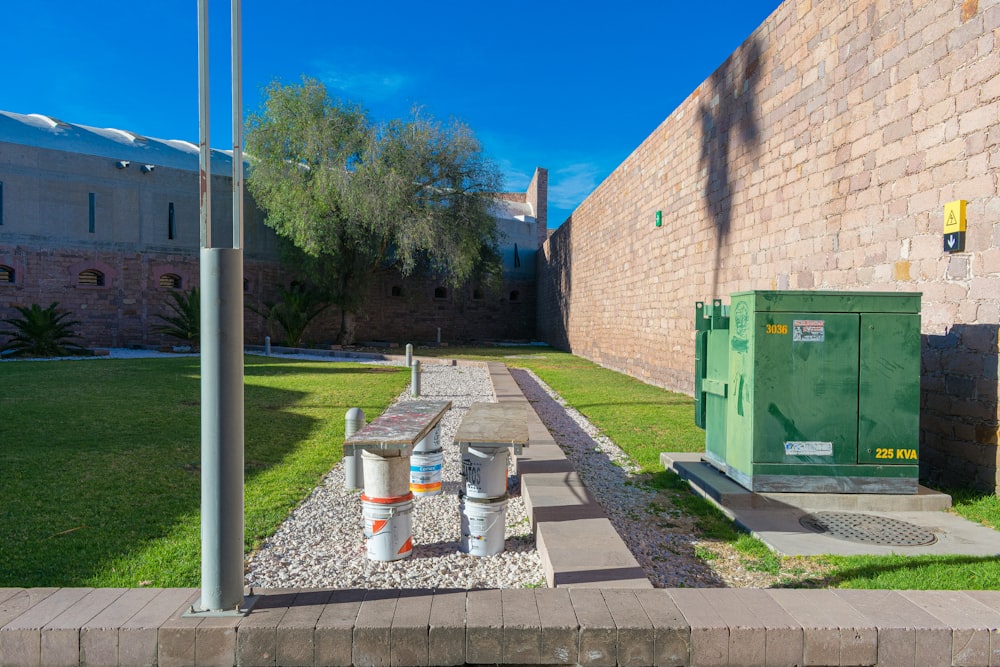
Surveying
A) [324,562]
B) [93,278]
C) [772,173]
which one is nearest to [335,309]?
[93,278]

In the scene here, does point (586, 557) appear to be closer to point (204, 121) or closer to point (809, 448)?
point (809, 448)

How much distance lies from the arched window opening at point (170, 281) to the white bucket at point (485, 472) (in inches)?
855

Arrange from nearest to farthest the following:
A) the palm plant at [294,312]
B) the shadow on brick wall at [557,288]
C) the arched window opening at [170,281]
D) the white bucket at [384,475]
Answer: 1. the white bucket at [384,475]
2. the arched window opening at [170,281]
3. the palm plant at [294,312]
4. the shadow on brick wall at [557,288]

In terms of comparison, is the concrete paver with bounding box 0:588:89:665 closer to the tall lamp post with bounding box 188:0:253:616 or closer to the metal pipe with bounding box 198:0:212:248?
the tall lamp post with bounding box 188:0:253:616

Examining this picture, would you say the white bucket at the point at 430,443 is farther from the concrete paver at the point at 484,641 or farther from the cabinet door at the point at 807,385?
the cabinet door at the point at 807,385

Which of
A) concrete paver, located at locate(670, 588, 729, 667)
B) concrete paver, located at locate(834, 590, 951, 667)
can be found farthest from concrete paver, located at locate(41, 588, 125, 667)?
concrete paver, located at locate(834, 590, 951, 667)

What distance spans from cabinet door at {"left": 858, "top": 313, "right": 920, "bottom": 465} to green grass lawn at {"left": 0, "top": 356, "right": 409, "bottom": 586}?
381 centimetres

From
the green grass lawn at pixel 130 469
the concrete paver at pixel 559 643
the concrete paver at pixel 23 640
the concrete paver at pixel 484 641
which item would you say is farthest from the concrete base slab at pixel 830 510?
the concrete paver at pixel 23 640

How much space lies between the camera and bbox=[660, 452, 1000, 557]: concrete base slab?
351cm

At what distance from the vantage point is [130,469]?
16.7 feet

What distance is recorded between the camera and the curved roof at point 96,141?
2003cm

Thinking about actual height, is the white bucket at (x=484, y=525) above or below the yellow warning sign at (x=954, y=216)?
below

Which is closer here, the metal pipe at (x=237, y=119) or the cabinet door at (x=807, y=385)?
the metal pipe at (x=237, y=119)

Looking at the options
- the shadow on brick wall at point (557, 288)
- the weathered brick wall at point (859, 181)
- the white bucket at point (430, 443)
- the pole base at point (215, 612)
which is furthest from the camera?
the shadow on brick wall at point (557, 288)
